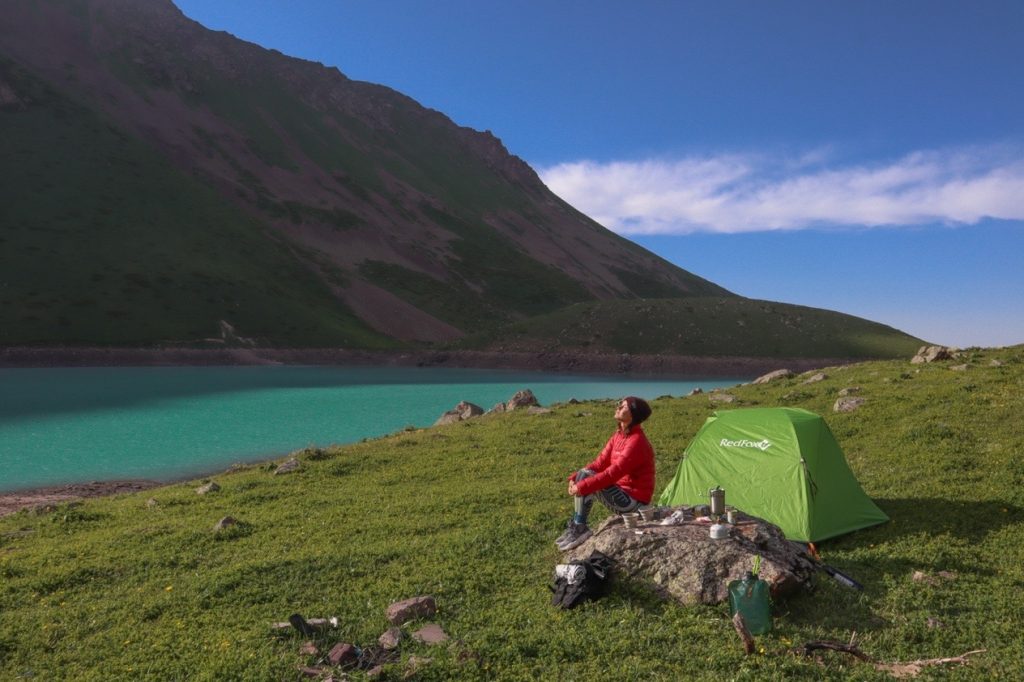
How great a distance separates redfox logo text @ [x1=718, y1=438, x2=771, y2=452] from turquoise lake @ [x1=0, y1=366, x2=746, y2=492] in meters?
23.6

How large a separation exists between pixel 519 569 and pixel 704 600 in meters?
3.85

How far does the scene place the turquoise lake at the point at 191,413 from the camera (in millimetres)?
30562

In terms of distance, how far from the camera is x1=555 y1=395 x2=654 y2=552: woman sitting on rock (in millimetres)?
11828

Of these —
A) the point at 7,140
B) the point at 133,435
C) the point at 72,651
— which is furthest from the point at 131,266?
the point at 72,651

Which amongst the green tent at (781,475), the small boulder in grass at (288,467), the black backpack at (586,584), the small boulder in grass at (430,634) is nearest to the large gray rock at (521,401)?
the small boulder in grass at (288,467)

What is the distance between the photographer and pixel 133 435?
124 ft

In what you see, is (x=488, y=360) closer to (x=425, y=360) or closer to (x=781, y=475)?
(x=425, y=360)

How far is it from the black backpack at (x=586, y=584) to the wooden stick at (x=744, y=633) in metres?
2.18

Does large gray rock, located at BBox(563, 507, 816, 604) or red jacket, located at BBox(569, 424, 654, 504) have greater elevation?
red jacket, located at BBox(569, 424, 654, 504)

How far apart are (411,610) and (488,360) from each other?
106 metres

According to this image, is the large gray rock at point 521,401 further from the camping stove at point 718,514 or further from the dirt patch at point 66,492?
the camping stove at point 718,514

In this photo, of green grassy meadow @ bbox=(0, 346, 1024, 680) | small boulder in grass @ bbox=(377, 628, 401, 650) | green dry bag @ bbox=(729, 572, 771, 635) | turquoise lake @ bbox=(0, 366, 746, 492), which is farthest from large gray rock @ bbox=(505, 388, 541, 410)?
green dry bag @ bbox=(729, 572, 771, 635)

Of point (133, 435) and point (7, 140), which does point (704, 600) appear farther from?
point (7, 140)

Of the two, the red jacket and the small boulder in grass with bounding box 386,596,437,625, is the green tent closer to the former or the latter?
the red jacket
